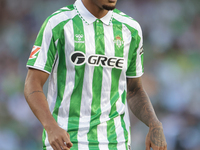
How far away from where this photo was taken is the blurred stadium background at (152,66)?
19.3 ft

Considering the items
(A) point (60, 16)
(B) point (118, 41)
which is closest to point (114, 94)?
(B) point (118, 41)

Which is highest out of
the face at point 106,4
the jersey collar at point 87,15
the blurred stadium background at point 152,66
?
the face at point 106,4

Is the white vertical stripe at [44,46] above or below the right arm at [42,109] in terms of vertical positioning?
above

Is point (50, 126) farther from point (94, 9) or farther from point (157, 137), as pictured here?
point (94, 9)

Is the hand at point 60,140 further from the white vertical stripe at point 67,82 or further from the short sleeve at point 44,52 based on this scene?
the short sleeve at point 44,52

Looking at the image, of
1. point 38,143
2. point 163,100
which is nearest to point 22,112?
point 38,143

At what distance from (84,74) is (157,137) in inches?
25.0

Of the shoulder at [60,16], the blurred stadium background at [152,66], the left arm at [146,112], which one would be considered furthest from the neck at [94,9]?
the blurred stadium background at [152,66]

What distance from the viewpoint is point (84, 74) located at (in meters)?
2.37

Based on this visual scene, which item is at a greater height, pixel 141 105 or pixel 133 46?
pixel 133 46

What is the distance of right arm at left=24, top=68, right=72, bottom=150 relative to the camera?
1945mm

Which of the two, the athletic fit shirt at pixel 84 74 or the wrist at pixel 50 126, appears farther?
the athletic fit shirt at pixel 84 74

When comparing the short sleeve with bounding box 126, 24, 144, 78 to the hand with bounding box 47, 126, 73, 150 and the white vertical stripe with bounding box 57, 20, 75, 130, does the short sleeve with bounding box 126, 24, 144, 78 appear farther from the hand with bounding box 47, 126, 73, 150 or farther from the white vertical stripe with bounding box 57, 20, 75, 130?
the hand with bounding box 47, 126, 73, 150

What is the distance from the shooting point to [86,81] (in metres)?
2.38
